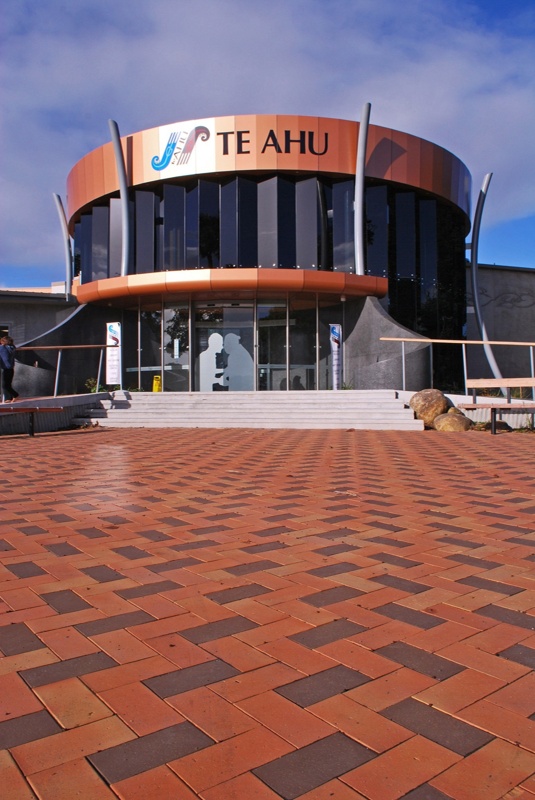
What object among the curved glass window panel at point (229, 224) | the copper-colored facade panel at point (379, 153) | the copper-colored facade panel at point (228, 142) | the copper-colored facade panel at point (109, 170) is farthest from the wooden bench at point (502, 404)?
the copper-colored facade panel at point (109, 170)

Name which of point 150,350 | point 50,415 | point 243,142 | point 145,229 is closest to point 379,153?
point 243,142

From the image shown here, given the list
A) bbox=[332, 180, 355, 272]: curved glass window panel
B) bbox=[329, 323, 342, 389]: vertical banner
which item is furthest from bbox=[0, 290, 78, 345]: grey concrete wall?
bbox=[329, 323, 342, 389]: vertical banner

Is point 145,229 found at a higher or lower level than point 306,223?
higher

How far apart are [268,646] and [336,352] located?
1735 centimetres

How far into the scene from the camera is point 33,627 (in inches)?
105

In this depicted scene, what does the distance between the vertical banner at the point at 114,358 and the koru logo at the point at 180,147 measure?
19.8ft

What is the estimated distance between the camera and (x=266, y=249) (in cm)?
2047

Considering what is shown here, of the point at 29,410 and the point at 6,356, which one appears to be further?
the point at 6,356

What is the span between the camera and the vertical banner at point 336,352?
19344 mm

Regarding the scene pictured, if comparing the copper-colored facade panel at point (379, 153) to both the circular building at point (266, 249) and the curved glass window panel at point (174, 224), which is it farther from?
the curved glass window panel at point (174, 224)

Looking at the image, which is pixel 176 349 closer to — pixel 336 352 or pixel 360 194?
pixel 336 352

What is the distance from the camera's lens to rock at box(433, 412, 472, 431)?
1217 centimetres

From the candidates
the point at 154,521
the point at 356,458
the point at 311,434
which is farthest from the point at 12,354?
the point at 154,521

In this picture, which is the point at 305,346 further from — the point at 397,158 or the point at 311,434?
the point at 311,434
